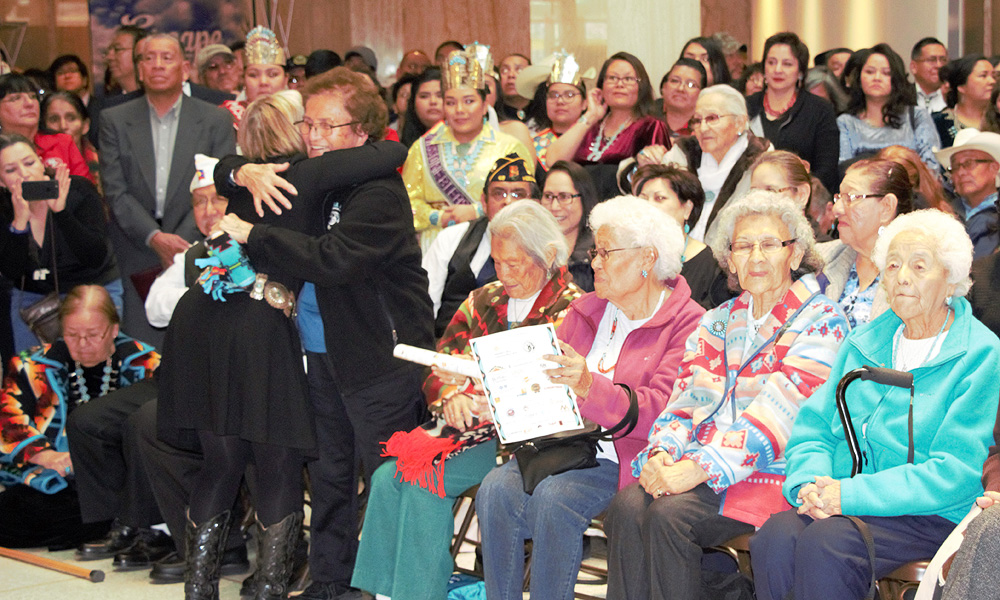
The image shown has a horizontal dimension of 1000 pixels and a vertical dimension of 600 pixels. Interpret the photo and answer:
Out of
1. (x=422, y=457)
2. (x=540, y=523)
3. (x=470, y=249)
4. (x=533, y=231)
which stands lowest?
(x=540, y=523)

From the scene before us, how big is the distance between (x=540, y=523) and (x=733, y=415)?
60cm

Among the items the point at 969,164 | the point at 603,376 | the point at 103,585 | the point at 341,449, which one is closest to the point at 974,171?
the point at 969,164

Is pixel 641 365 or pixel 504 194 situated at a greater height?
pixel 504 194

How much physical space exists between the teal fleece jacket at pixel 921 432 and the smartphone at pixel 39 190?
143 inches

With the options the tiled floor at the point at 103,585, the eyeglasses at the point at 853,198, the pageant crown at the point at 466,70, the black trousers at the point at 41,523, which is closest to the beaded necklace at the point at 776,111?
the pageant crown at the point at 466,70

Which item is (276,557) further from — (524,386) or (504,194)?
(504,194)

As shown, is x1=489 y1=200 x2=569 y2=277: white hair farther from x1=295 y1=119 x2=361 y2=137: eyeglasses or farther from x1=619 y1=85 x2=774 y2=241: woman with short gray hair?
x1=619 y1=85 x2=774 y2=241: woman with short gray hair

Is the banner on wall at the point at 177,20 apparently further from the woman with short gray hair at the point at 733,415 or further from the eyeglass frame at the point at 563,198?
the woman with short gray hair at the point at 733,415

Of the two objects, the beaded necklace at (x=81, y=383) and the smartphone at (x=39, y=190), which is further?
the smartphone at (x=39, y=190)

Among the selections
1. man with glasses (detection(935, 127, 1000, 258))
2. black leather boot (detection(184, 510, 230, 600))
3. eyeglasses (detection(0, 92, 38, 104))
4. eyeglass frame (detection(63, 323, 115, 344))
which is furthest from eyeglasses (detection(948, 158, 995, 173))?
eyeglasses (detection(0, 92, 38, 104))

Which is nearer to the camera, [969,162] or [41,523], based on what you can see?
[969,162]

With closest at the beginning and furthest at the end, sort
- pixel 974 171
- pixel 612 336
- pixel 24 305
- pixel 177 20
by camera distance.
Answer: pixel 612 336 → pixel 974 171 → pixel 24 305 → pixel 177 20

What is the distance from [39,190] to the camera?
4.95 meters

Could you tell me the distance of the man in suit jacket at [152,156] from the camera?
5.35 m
